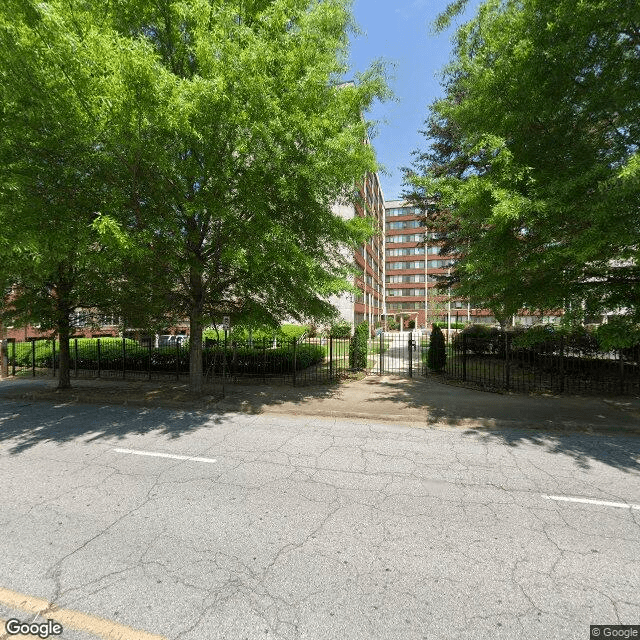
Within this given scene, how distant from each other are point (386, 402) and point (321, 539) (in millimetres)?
6651

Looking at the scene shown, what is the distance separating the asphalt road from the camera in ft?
8.66

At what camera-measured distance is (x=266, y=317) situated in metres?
10.4

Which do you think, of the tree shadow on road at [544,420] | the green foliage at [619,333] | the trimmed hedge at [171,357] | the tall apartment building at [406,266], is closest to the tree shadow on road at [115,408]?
the trimmed hedge at [171,357]

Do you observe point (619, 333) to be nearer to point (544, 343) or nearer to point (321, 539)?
point (544, 343)

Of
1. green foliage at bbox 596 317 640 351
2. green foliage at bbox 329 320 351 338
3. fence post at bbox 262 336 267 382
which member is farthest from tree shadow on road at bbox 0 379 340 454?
green foliage at bbox 596 317 640 351

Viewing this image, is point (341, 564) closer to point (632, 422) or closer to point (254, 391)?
point (632, 422)

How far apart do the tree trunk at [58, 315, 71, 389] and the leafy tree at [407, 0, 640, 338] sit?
11672mm

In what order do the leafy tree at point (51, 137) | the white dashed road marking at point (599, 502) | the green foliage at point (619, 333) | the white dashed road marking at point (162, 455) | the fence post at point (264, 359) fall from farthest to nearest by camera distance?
the fence post at point (264, 359), the green foliage at point (619, 333), the leafy tree at point (51, 137), the white dashed road marking at point (162, 455), the white dashed road marking at point (599, 502)

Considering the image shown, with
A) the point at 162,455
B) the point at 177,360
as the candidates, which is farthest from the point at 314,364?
the point at 162,455

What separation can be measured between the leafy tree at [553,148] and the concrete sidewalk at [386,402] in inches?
101

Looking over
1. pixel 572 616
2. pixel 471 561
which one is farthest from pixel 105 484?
pixel 572 616

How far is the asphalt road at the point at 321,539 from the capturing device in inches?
104

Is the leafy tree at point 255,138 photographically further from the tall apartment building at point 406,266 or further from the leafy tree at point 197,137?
the tall apartment building at point 406,266

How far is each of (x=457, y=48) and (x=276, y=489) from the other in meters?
11.1
